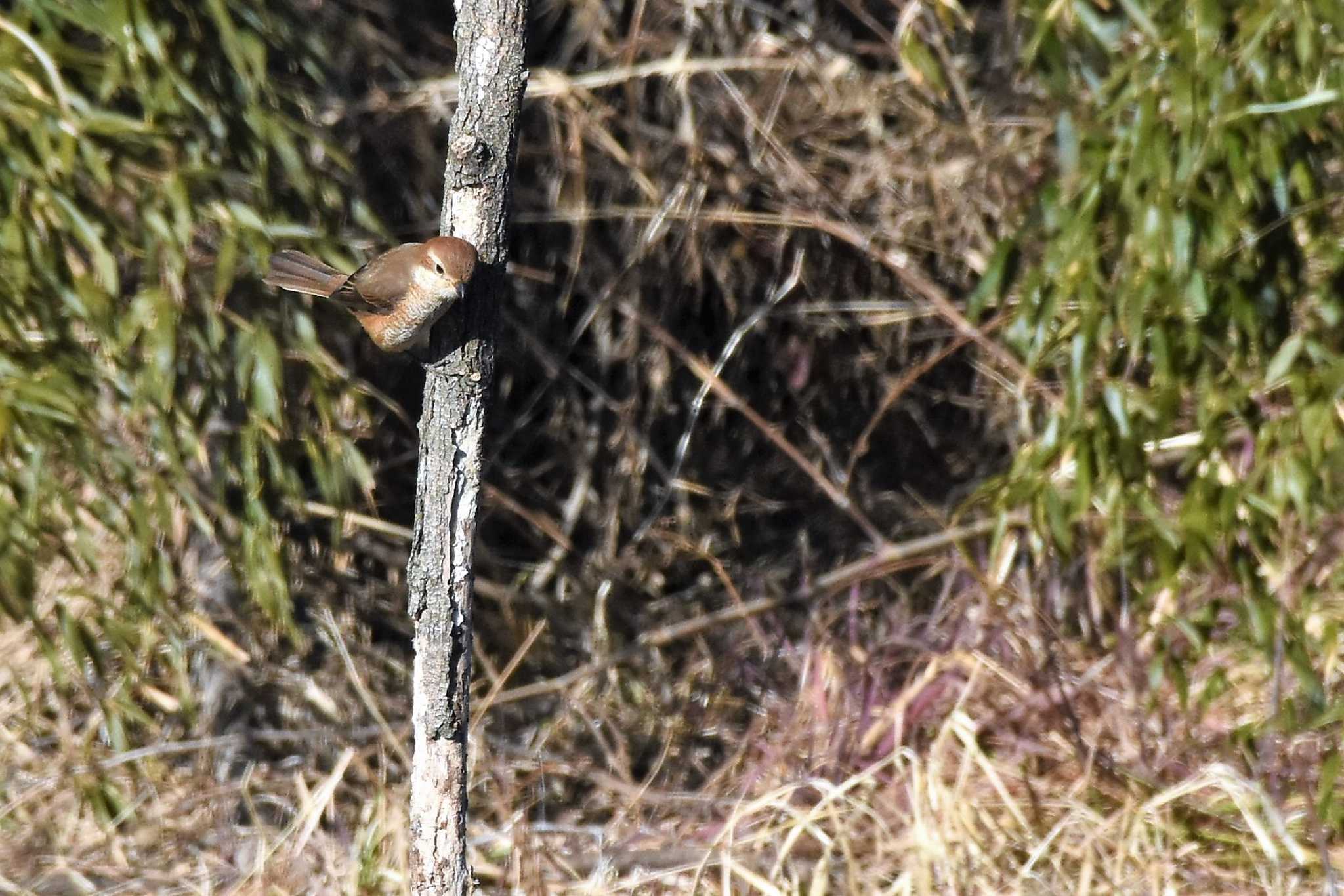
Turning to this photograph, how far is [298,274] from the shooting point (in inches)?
94.6

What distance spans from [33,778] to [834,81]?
112 inches

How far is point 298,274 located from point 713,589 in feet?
7.02

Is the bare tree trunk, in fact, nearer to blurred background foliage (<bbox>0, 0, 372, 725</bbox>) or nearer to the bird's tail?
the bird's tail

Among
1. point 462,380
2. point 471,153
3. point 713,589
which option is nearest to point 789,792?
point 713,589

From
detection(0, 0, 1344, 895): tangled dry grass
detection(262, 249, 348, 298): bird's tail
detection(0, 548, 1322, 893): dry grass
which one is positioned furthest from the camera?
detection(0, 0, 1344, 895): tangled dry grass

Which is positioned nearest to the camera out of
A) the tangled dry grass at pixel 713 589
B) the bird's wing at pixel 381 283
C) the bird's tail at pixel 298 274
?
the bird's wing at pixel 381 283

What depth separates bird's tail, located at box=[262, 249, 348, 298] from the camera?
2.38 meters

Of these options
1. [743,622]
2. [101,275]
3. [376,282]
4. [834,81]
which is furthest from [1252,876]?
[101,275]

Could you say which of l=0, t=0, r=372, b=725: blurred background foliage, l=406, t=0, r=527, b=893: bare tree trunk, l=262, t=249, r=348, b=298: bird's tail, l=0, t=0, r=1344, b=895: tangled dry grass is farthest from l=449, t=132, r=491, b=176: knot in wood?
l=0, t=0, r=1344, b=895: tangled dry grass

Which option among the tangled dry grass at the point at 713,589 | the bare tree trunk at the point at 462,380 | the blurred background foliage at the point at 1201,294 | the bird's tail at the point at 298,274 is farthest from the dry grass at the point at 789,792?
the bird's tail at the point at 298,274

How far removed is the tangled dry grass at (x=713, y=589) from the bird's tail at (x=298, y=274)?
0.93 metres

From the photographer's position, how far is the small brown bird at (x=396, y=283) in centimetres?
187

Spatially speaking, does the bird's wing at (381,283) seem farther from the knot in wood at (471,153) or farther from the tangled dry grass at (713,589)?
the tangled dry grass at (713,589)

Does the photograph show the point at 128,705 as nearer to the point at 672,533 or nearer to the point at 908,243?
the point at 672,533
